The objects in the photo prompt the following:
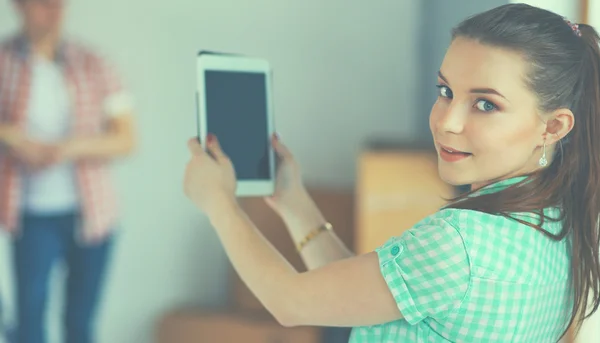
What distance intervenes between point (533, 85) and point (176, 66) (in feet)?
3.47

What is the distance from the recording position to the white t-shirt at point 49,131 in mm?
1411

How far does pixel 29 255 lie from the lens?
1.43 meters

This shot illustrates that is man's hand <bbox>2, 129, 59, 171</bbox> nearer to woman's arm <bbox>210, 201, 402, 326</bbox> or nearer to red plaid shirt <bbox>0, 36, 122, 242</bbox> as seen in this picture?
red plaid shirt <bbox>0, 36, 122, 242</bbox>

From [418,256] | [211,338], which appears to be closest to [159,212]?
[211,338]

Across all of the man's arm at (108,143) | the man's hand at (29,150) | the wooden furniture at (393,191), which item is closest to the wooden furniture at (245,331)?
the wooden furniture at (393,191)

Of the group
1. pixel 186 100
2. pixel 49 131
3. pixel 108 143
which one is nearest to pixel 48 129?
pixel 49 131

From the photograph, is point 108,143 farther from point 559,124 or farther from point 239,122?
point 559,124

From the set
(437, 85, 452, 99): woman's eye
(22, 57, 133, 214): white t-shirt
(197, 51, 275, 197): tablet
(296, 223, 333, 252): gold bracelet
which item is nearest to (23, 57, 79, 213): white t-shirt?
(22, 57, 133, 214): white t-shirt

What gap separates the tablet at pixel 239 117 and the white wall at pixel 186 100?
1.71 ft

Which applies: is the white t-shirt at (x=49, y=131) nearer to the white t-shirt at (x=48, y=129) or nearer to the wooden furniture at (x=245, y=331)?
the white t-shirt at (x=48, y=129)

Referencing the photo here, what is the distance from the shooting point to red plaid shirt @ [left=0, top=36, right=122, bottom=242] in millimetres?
1384

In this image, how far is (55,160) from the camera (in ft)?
4.72

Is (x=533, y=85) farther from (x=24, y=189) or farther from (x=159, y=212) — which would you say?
(x=159, y=212)

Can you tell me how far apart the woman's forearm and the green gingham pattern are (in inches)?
10.3
